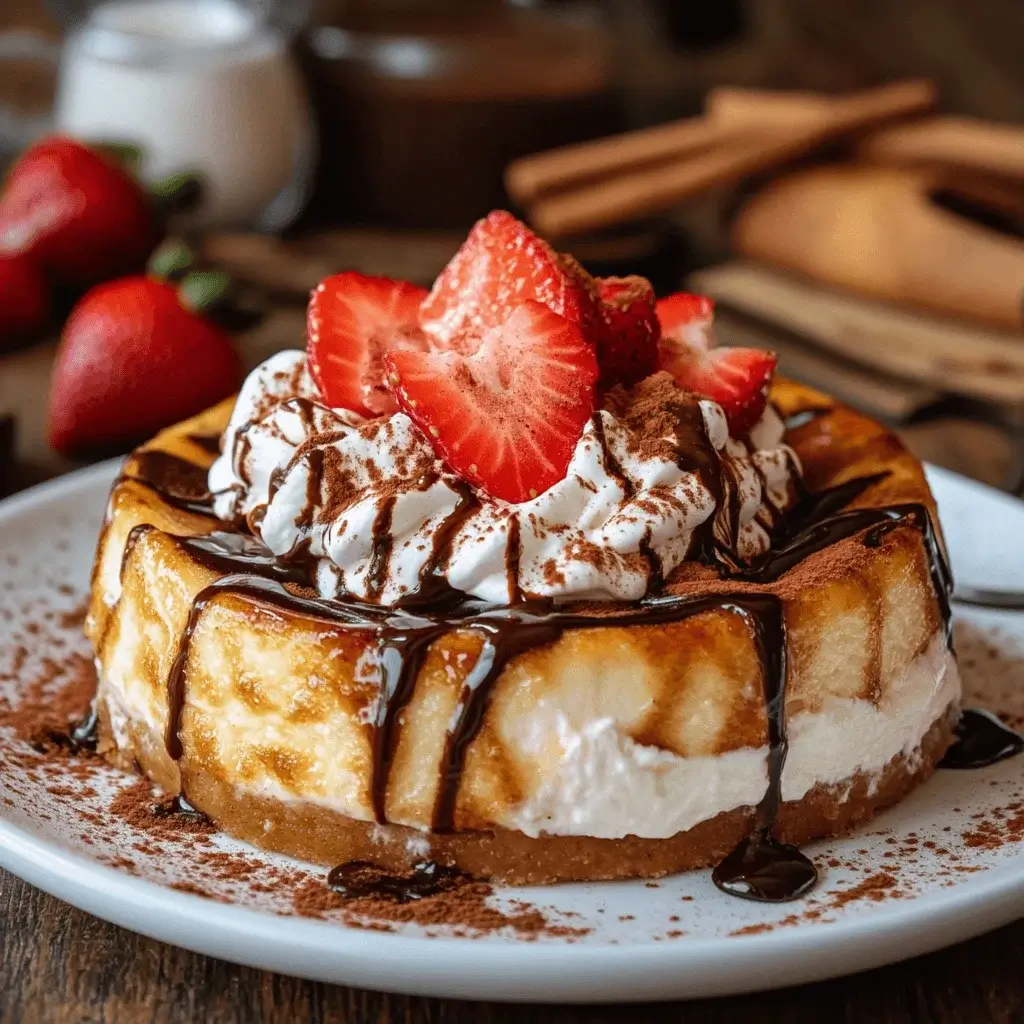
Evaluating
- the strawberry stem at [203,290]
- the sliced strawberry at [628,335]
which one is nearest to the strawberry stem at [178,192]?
the strawberry stem at [203,290]

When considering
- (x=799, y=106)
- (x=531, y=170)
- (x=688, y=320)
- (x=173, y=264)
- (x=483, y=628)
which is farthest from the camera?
(x=799, y=106)

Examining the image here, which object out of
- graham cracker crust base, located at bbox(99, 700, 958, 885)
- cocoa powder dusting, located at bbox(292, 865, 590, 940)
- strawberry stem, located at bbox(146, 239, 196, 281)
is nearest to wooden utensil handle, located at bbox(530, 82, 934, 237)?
strawberry stem, located at bbox(146, 239, 196, 281)

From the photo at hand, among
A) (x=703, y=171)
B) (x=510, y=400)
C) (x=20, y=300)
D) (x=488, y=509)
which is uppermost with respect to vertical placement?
(x=510, y=400)

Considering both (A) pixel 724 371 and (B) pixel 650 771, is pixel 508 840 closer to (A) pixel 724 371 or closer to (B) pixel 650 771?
(B) pixel 650 771

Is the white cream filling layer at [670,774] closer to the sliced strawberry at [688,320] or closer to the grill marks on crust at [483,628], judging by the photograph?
the grill marks on crust at [483,628]

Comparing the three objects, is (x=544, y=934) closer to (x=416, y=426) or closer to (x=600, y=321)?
(x=416, y=426)

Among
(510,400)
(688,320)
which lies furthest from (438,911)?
(688,320)

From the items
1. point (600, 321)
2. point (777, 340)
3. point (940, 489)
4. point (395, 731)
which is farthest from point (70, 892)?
point (777, 340)
